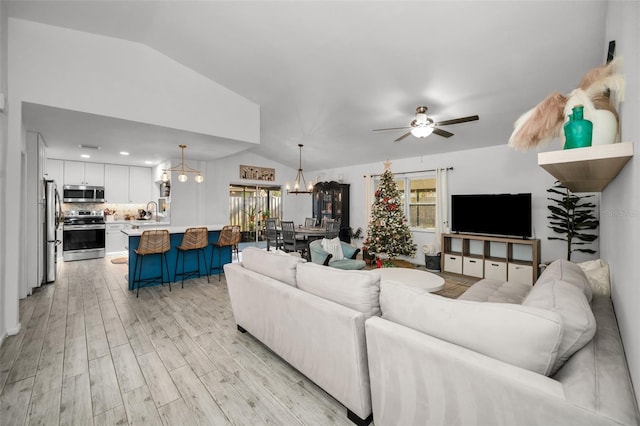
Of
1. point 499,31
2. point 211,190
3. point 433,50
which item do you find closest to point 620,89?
point 499,31

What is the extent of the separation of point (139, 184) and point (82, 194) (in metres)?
1.26

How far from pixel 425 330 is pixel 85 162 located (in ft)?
28.2

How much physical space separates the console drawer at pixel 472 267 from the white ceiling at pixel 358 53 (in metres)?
2.20

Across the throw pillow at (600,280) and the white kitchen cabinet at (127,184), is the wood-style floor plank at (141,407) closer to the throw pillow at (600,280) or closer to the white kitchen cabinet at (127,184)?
the throw pillow at (600,280)

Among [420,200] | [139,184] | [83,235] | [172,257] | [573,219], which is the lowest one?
[172,257]

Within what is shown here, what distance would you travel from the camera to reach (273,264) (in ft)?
7.67

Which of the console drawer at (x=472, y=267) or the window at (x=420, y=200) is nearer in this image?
the console drawer at (x=472, y=267)

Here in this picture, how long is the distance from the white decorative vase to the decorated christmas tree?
155 inches

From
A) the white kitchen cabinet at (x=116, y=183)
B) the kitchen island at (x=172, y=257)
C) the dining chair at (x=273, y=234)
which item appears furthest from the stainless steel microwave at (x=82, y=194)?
the dining chair at (x=273, y=234)

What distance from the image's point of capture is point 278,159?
27.4ft

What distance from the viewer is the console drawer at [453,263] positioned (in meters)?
5.18

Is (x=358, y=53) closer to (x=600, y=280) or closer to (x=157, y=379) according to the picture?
(x=600, y=280)

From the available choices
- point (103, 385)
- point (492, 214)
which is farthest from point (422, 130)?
point (103, 385)

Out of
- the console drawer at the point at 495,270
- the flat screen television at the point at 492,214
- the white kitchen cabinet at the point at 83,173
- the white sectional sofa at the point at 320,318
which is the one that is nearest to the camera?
the white sectional sofa at the point at 320,318
